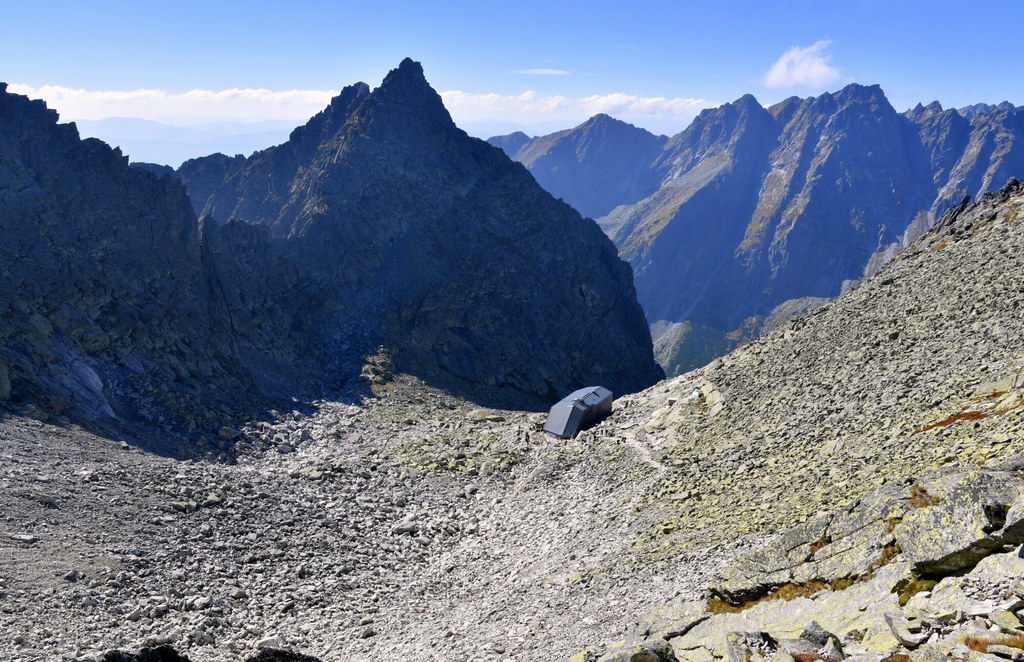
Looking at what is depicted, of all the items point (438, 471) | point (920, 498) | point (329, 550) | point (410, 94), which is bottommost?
point (329, 550)

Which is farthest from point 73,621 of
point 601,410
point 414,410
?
point 414,410

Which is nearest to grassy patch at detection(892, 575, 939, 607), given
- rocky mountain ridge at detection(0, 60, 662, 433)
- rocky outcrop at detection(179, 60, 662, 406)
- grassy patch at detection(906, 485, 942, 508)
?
grassy patch at detection(906, 485, 942, 508)

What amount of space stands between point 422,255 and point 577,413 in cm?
5248

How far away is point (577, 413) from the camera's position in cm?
5134

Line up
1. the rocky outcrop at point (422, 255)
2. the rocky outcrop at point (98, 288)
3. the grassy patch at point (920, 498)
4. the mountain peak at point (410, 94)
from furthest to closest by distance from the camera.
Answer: the mountain peak at point (410, 94) < the rocky outcrop at point (422, 255) < the rocky outcrop at point (98, 288) < the grassy patch at point (920, 498)

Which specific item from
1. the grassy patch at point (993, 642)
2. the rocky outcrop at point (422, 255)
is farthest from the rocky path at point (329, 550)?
the rocky outcrop at point (422, 255)

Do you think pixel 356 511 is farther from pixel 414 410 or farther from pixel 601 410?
pixel 414 410

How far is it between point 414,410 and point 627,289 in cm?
7080

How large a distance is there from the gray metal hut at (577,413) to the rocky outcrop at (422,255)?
27554mm

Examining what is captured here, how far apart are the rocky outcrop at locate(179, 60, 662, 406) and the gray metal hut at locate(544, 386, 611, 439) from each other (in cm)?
2755

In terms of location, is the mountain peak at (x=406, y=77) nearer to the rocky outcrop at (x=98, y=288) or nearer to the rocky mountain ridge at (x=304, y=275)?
the rocky mountain ridge at (x=304, y=275)

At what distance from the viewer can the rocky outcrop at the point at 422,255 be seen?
8606 centimetres

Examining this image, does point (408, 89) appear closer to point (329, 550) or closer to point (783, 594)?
point (329, 550)

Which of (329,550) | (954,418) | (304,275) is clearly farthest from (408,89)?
(954,418)
